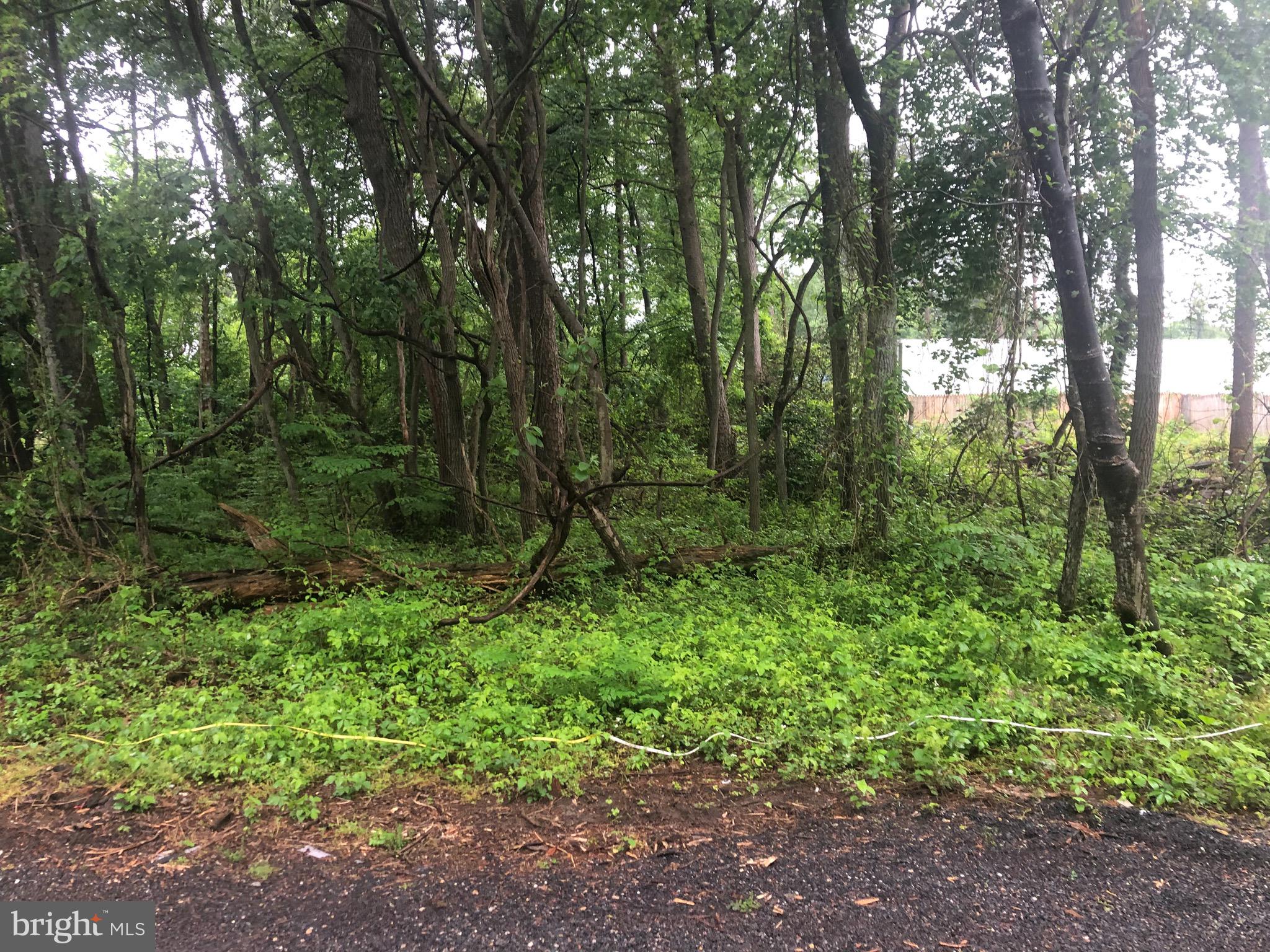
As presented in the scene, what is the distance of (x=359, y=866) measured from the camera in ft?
9.00

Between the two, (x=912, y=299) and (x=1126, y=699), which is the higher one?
(x=912, y=299)

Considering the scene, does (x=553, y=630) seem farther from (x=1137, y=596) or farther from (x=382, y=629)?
(x=1137, y=596)

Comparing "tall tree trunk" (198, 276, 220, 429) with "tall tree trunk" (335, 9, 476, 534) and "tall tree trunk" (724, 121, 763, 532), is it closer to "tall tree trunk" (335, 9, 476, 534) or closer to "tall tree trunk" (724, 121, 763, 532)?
"tall tree trunk" (335, 9, 476, 534)

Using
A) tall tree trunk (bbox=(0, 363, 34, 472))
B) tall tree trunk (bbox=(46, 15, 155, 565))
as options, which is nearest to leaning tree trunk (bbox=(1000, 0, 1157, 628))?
tall tree trunk (bbox=(46, 15, 155, 565))

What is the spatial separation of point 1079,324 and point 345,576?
21.9 ft

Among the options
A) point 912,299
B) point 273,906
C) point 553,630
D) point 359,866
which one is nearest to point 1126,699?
point 553,630

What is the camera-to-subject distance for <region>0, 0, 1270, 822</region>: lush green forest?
3.85 metres

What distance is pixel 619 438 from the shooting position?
11.6 meters

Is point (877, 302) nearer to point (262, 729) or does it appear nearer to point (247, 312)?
point (262, 729)

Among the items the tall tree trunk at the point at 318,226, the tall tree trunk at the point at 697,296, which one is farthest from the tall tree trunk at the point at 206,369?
the tall tree trunk at the point at 697,296

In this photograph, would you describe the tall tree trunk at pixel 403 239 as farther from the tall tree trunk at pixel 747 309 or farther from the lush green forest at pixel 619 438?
the tall tree trunk at pixel 747 309

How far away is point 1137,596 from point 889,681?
2228 mm

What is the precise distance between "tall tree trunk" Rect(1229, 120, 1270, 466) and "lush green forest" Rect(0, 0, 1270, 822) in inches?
3.1

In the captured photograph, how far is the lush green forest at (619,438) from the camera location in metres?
3.85
